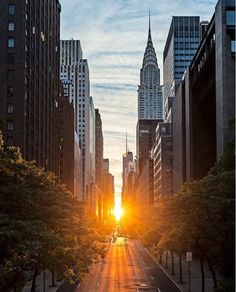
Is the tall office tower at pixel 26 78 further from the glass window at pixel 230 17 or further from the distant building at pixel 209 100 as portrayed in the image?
the glass window at pixel 230 17

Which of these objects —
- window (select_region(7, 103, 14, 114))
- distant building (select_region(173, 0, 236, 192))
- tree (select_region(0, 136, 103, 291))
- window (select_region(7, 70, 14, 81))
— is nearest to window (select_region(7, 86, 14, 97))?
window (select_region(7, 70, 14, 81))

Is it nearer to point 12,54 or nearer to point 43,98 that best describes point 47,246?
point 12,54

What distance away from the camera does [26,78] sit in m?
107

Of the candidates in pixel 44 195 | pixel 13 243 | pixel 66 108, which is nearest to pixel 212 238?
pixel 44 195

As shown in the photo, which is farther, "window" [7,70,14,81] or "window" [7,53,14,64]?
"window" [7,53,14,64]

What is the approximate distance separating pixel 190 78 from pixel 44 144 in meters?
39.9

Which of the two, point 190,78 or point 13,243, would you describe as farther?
point 190,78

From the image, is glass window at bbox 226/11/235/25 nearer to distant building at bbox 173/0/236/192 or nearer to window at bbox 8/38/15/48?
distant building at bbox 173/0/236/192

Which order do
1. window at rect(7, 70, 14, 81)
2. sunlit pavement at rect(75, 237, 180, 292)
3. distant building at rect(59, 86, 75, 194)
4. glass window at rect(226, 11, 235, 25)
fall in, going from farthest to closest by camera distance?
1. distant building at rect(59, 86, 75, 194)
2. window at rect(7, 70, 14, 81)
3. glass window at rect(226, 11, 235, 25)
4. sunlit pavement at rect(75, 237, 180, 292)

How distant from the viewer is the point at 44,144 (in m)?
126

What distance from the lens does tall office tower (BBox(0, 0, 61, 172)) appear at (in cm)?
10338

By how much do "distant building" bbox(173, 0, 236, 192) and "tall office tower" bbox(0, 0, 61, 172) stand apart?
27.1 m

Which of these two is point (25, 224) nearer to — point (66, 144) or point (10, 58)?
point (10, 58)

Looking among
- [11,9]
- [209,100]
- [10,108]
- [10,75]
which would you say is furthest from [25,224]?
[11,9]
